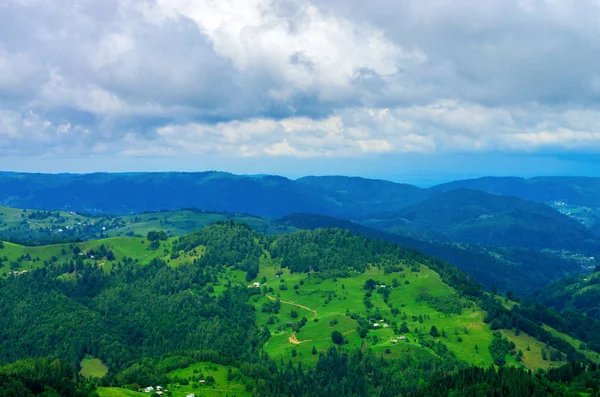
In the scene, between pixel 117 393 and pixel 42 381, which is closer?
pixel 42 381

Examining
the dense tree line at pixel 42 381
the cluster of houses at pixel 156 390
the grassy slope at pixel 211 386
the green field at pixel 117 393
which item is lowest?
the grassy slope at pixel 211 386

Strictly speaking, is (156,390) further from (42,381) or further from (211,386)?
(42,381)

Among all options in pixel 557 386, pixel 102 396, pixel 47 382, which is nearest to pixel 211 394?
pixel 102 396

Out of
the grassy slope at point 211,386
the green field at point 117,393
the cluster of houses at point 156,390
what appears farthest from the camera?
the grassy slope at point 211,386

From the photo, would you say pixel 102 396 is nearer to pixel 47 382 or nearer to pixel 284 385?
pixel 47 382

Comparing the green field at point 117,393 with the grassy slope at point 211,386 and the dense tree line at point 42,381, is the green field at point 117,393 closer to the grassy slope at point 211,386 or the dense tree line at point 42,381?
the dense tree line at point 42,381

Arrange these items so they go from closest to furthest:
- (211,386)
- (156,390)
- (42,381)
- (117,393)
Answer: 1. (42,381)
2. (117,393)
3. (156,390)
4. (211,386)

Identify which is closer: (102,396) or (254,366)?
(102,396)

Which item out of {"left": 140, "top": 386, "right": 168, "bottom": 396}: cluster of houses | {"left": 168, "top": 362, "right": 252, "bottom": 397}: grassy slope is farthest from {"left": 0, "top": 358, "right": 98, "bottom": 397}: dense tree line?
{"left": 168, "top": 362, "right": 252, "bottom": 397}: grassy slope

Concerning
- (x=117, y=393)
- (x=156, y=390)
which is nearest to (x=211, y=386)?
(x=156, y=390)

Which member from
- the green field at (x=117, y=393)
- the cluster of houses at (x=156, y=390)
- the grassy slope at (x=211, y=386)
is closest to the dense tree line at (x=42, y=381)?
the green field at (x=117, y=393)

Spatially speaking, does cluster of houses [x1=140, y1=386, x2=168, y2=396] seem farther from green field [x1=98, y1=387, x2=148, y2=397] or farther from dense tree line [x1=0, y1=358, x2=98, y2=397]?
dense tree line [x1=0, y1=358, x2=98, y2=397]
